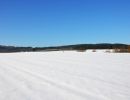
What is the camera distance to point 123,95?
5227 millimetres

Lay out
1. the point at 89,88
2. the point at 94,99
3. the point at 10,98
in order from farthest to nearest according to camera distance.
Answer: the point at 89,88 → the point at 10,98 → the point at 94,99

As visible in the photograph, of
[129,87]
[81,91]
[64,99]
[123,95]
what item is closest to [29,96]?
[64,99]

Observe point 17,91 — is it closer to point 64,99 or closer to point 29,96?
point 29,96

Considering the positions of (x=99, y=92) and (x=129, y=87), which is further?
(x=129, y=87)

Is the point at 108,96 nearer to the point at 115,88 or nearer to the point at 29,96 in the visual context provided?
the point at 115,88

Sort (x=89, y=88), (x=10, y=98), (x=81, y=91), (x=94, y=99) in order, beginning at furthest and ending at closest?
(x=89, y=88)
(x=81, y=91)
(x=10, y=98)
(x=94, y=99)

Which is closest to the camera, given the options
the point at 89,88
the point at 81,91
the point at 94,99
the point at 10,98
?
the point at 94,99

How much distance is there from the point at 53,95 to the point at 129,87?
1.97 m

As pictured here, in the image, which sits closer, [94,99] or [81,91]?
[94,99]

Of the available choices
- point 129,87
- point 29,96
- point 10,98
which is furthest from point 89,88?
point 10,98

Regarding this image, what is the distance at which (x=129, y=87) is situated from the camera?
6109 mm

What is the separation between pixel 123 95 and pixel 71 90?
1.31 m

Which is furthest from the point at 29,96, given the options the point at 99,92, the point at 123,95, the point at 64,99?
the point at 123,95

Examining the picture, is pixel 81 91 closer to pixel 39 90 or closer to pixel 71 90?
pixel 71 90
